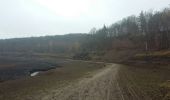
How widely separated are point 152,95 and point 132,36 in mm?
121435

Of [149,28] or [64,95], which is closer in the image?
[64,95]

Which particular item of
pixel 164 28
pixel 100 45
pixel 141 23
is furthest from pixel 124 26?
pixel 164 28

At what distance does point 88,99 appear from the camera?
67.4 ft

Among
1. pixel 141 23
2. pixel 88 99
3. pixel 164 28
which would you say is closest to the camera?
pixel 88 99

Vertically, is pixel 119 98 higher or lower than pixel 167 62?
higher

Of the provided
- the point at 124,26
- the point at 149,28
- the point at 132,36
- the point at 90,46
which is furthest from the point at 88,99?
the point at 124,26

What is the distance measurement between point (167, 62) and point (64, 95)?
50352 mm

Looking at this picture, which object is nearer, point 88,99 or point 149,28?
point 88,99

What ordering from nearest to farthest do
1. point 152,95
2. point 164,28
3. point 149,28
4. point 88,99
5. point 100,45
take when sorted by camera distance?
point 88,99 → point 152,95 → point 164,28 → point 149,28 → point 100,45

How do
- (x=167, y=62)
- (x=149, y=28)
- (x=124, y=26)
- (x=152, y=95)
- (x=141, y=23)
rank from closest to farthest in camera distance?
(x=152, y=95) < (x=167, y=62) < (x=149, y=28) < (x=141, y=23) < (x=124, y=26)

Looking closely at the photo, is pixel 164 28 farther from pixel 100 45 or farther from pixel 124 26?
pixel 124 26

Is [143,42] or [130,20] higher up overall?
[130,20]

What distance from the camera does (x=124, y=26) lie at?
6590 inches

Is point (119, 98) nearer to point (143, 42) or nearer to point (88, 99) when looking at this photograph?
point (88, 99)
